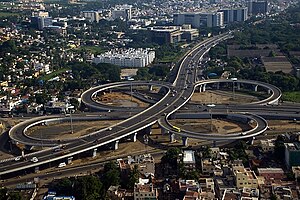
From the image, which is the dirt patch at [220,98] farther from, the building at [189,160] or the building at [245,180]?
the building at [245,180]

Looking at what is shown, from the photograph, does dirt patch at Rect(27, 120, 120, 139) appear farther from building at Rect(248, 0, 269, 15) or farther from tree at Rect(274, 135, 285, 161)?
building at Rect(248, 0, 269, 15)

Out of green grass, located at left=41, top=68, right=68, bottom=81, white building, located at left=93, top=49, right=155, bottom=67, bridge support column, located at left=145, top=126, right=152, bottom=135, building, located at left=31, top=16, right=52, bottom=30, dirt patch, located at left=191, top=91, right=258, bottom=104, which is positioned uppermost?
building, located at left=31, top=16, right=52, bottom=30

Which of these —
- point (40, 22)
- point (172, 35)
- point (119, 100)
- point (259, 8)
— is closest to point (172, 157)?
point (119, 100)

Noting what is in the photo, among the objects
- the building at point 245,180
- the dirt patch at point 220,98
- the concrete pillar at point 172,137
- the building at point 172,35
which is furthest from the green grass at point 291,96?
the building at point 172,35

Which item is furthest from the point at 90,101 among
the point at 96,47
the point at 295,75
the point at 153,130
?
the point at 96,47

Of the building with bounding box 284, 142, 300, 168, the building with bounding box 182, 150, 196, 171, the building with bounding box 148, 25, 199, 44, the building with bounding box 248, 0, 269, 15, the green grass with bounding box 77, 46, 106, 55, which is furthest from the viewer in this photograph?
the building with bounding box 248, 0, 269, 15

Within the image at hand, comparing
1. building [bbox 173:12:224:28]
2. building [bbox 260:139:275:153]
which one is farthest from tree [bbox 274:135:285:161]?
building [bbox 173:12:224:28]
